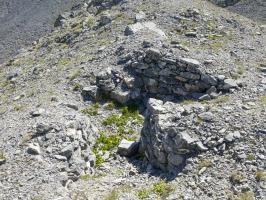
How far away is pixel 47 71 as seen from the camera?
90.8ft

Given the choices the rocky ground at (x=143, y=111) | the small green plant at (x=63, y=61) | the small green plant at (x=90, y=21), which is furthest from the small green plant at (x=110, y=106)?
the small green plant at (x=90, y=21)

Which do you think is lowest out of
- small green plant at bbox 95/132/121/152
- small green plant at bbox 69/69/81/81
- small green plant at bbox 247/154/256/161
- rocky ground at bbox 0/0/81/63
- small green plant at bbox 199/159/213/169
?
rocky ground at bbox 0/0/81/63

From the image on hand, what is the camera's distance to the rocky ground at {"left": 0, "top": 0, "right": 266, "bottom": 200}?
1661 centimetres

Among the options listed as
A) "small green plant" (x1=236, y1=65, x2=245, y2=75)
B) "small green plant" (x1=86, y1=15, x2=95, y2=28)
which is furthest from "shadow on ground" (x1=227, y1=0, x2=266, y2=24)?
"small green plant" (x1=236, y1=65, x2=245, y2=75)

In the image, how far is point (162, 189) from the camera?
1672 cm

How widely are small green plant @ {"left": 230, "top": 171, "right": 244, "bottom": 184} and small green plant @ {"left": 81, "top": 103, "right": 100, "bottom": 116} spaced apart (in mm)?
8768

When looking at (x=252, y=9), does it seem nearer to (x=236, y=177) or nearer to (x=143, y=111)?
(x=143, y=111)

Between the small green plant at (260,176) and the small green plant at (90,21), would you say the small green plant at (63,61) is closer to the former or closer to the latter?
the small green plant at (90,21)

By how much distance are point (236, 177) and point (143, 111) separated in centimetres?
804

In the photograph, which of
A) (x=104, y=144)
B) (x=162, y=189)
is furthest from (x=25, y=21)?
(x=162, y=189)

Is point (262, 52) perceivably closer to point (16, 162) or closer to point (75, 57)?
point (75, 57)

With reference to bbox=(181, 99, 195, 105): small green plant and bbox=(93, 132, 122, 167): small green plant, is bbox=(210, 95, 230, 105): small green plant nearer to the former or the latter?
bbox=(181, 99, 195, 105): small green plant

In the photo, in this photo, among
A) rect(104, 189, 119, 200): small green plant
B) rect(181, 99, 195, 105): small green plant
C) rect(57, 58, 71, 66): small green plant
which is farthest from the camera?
rect(57, 58, 71, 66): small green plant

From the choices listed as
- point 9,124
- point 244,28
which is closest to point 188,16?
point 244,28
